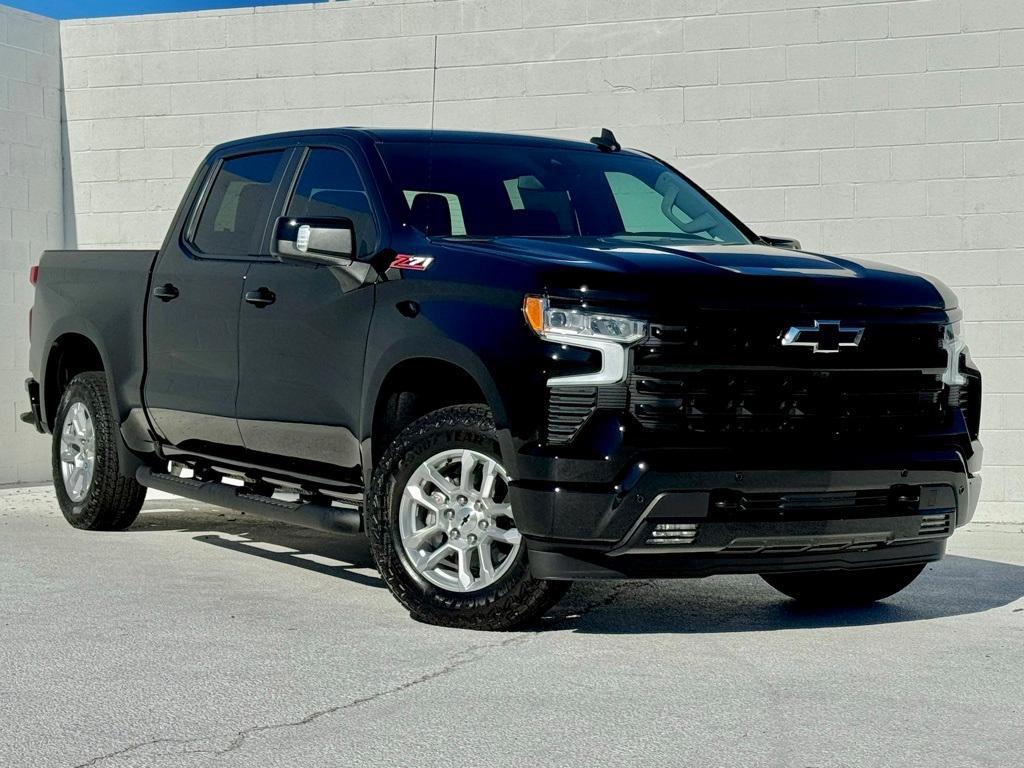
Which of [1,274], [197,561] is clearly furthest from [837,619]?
[1,274]

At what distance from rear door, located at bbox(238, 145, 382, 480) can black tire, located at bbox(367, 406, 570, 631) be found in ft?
1.32

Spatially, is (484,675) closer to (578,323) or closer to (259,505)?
(578,323)

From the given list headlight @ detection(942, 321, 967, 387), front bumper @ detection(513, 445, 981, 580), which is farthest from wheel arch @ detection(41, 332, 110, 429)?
headlight @ detection(942, 321, 967, 387)

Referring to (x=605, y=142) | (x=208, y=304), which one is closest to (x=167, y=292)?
(x=208, y=304)

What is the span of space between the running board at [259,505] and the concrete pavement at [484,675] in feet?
1.09

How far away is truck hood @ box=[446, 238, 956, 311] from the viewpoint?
562cm

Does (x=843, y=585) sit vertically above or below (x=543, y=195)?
below

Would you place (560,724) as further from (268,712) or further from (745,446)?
(745,446)

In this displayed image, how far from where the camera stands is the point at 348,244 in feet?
20.9

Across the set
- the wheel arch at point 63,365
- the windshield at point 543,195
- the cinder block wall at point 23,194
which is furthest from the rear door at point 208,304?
the cinder block wall at point 23,194

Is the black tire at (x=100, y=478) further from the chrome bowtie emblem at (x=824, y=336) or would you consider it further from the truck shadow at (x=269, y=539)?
the chrome bowtie emblem at (x=824, y=336)

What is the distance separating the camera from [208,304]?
7535 mm

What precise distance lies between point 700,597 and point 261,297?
229 cm

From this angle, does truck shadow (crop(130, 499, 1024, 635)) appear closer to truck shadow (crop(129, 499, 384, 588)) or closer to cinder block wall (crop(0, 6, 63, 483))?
truck shadow (crop(129, 499, 384, 588))
